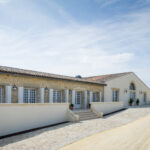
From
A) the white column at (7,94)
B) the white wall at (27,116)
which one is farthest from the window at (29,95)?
the white wall at (27,116)

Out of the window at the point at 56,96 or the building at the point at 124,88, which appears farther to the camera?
the building at the point at 124,88

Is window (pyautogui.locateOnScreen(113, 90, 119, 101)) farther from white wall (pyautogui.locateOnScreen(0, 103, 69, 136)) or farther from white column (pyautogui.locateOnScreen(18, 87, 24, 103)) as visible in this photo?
white column (pyautogui.locateOnScreen(18, 87, 24, 103))

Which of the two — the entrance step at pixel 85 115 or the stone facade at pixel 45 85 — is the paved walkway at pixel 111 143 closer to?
the entrance step at pixel 85 115

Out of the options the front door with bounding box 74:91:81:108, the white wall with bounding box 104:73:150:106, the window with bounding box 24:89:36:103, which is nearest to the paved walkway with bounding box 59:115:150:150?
the window with bounding box 24:89:36:103

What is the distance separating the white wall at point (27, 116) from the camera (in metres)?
9.09

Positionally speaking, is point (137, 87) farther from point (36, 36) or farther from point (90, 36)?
point (36, 36)

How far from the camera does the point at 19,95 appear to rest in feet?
41.7

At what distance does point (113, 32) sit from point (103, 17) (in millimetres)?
1502

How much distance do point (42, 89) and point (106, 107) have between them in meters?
7.85

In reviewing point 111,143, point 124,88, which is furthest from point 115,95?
point 111,143

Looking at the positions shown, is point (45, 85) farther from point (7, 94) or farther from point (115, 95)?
point (115, 95)

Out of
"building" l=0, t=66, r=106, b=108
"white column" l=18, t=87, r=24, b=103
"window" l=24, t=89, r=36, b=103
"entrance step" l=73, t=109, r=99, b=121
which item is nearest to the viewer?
"building" l=0, t=66, r=106, b=108

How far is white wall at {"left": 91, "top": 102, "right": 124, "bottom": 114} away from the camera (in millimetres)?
16506

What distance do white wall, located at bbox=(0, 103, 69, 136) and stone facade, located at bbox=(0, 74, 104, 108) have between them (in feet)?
8.57
